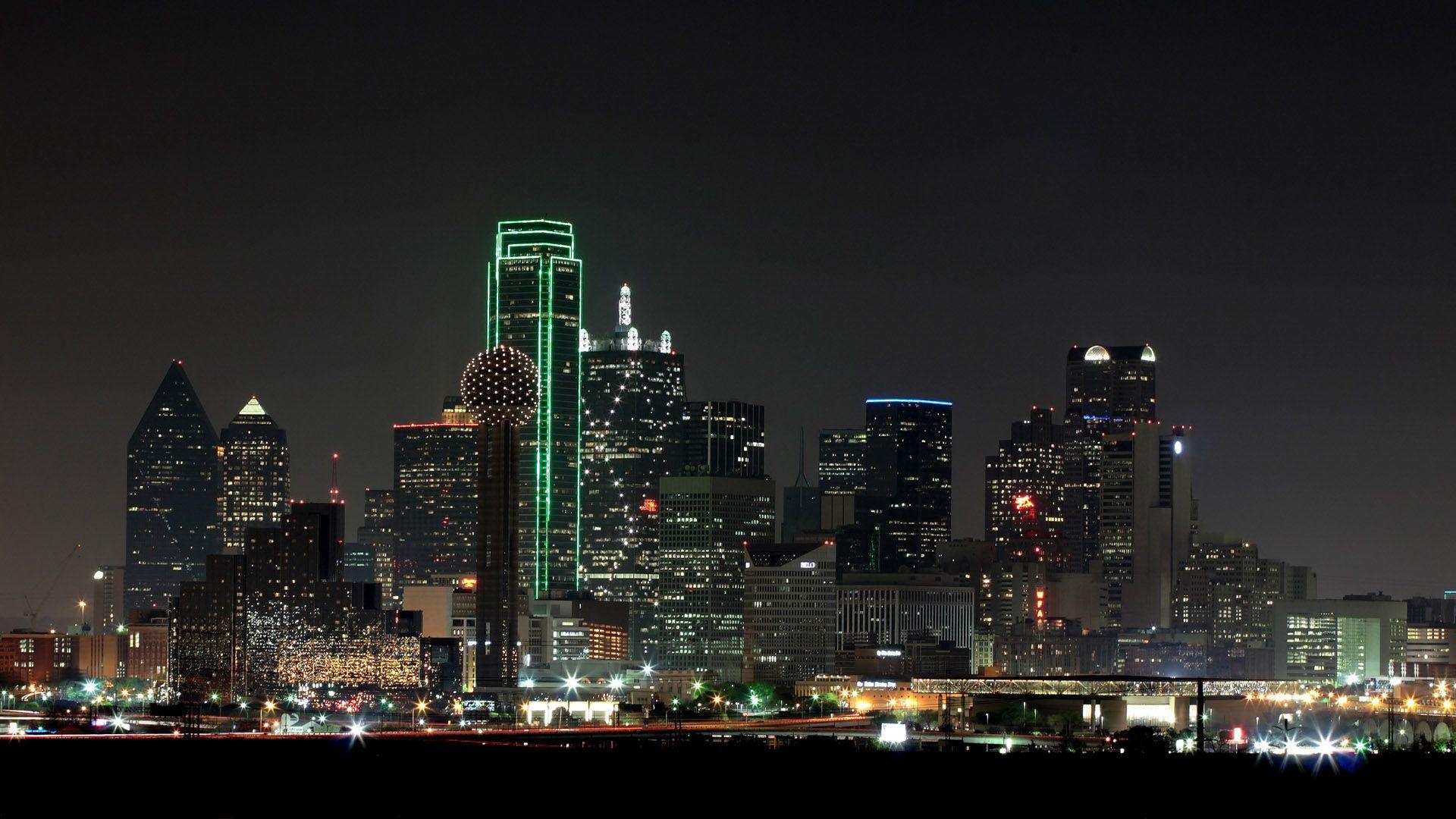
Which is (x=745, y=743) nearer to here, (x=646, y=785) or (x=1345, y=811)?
(x=646, y=785)

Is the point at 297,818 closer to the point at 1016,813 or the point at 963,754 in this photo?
the point at 1016,813

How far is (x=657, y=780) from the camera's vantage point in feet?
546

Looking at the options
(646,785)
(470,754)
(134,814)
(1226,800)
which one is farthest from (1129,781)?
(134,814)

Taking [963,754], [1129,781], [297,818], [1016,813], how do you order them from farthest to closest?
[963,754] → [1129,781] → [1016,813] → [297,818]

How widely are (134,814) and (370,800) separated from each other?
15.3 metres

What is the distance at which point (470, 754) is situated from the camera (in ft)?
613

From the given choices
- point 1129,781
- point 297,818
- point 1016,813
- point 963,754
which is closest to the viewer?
point 297,818

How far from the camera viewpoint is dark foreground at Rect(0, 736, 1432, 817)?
153750 millimetres

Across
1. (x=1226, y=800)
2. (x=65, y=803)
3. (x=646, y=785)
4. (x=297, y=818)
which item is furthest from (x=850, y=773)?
(x=65, y=803)

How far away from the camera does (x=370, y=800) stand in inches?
6078

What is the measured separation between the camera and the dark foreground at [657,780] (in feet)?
504

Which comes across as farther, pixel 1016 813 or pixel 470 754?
pixel 470 754

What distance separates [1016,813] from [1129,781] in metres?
17.6

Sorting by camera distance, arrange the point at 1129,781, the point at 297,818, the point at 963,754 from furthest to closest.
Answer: the point at 963,754 < the point at 1129,781 < the point at 297,818
